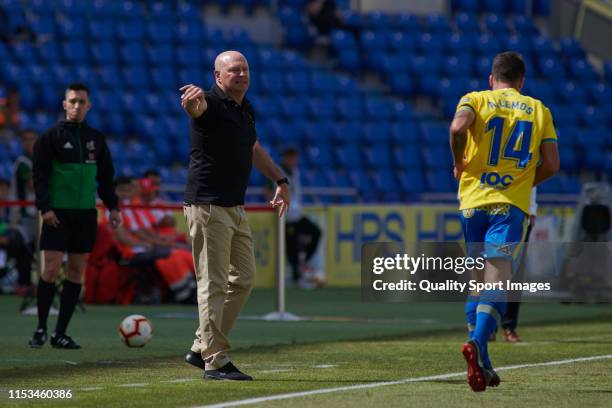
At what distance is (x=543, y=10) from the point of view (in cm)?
3356

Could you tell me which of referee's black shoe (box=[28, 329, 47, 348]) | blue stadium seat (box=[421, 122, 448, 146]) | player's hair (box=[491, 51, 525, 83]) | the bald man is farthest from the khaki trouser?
blue stadium seat (box=[421, 122, 448, 146])

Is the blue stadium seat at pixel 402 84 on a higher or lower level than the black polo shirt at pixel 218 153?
higher

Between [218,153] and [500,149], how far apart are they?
180cm

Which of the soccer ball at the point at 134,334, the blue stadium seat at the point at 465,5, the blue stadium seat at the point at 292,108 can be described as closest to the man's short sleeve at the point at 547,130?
the soccer ball at the point at 134,334

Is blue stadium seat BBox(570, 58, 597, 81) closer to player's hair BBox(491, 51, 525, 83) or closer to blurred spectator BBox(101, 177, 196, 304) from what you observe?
blurred spectator BBox(101, 177, 196, 304)

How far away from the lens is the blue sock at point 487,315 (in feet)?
27.6

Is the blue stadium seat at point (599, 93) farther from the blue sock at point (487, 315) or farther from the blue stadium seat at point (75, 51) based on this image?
the blue sock at point (487, 315)

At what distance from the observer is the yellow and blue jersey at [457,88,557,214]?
8719 millimetres

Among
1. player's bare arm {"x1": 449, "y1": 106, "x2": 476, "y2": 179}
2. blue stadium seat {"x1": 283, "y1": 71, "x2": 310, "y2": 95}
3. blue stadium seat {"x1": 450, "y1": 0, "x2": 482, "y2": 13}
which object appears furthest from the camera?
blue stadium seat {"x1": 450, "y1": 0, "x2": 482, "y2": 13}

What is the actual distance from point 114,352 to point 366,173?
1587cm

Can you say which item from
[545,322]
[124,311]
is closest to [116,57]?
[124,311]

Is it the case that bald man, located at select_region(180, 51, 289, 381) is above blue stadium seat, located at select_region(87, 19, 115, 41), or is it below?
below

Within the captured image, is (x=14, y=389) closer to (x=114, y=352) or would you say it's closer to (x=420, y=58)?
(x=114, y=352)
